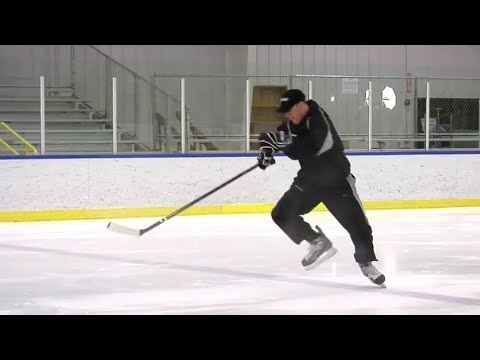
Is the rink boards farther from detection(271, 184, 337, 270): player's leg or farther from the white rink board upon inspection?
detection(271, 184, 337, 270): player's leg

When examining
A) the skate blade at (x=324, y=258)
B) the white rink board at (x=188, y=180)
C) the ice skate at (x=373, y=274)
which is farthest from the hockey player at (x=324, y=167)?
the white rink board at (x=188, y=180)

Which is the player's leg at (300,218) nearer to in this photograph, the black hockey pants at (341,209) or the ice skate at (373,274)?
the black hockey pants at (341,209)

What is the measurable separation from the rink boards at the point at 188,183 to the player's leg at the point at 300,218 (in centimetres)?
412

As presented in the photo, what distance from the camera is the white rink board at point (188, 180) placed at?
9094 millimetres

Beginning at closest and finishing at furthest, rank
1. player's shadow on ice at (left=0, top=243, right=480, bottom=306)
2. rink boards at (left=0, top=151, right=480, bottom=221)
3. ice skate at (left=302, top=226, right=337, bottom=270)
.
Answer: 1. player's shadow on ice at (left=0, top=243, right=480, bottom=306)
2. ice skate at (left=302, top=226, right=337, bottom=270)
3. rink boards at (left=0, top=151, right=480, bottom=221)

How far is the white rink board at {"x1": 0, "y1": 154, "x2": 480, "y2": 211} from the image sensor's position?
9094mm

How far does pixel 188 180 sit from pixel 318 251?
4.25m

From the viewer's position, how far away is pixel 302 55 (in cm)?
1384

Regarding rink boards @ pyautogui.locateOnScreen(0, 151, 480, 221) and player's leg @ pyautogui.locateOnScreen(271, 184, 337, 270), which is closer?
player's leg @ pyautogui.locateOnScreen(271, 184, 337, 270)

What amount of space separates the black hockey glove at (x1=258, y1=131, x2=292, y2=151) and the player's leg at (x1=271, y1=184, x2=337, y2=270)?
0.29 meters

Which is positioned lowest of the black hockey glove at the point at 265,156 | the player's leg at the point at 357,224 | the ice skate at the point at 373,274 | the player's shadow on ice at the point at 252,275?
the player's shadow on ice at the point at 252,275

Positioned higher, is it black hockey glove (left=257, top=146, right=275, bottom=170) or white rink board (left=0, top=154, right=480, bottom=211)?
black hockey glove (left=257, top=146, right=275, bottom=170)

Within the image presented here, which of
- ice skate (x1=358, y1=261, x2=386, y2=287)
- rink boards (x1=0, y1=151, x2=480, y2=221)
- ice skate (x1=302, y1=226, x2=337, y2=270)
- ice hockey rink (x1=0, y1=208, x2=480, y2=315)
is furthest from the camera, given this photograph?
rink boards (x1=0, y1=151, x2=480, y2=221)

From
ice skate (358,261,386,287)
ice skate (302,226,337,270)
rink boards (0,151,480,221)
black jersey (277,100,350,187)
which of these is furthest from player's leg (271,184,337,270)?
rink boards (0,151,480,221)
